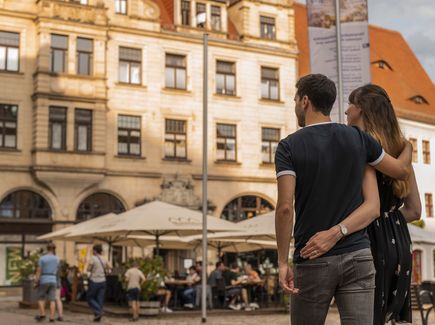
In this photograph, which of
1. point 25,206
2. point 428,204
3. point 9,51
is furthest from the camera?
point 428,204

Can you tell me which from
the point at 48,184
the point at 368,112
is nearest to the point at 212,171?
the point at 48,184

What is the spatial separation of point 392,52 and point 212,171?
59.6 ft

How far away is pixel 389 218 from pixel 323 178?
1.77 feet

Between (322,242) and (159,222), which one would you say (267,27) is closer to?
(159,222)

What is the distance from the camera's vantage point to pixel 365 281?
3859mm

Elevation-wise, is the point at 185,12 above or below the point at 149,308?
above

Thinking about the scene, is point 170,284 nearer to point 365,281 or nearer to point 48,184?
point 48,184

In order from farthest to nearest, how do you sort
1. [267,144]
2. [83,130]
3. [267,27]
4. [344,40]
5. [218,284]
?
[267,27], [267,144], [83,130], [218,284], [344,40]

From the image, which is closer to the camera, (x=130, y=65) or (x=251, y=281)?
(x=251, y=281)

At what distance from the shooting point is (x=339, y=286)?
387 centimetres

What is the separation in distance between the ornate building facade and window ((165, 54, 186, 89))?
5 centimetres

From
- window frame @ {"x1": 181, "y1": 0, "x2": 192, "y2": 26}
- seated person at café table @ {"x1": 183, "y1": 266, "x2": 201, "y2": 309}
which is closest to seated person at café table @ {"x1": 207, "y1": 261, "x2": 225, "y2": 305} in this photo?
seated person at café table @ {"x1": 183, "y1": 266, "x2": 201, "y2": 309}

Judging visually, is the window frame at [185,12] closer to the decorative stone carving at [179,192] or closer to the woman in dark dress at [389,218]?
the decorative stone carving at [179,192]

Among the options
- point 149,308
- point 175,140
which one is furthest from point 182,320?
point 175,140
